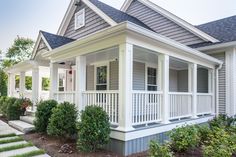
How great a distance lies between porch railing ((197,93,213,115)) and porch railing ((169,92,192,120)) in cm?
75

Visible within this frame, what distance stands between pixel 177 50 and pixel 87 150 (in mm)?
4430

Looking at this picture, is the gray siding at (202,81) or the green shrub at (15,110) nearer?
the green shrub at (15,110)

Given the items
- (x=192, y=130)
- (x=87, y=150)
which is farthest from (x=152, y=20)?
(x=87, y=150)

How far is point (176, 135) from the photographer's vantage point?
212 inches

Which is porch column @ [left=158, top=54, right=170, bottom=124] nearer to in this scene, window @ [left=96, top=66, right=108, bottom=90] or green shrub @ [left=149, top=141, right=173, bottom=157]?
green shrub @ [left=149, top=141, right=173, bottom=157]

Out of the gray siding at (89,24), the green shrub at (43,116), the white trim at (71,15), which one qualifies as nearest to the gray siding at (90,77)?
the gray siding at (89,24)

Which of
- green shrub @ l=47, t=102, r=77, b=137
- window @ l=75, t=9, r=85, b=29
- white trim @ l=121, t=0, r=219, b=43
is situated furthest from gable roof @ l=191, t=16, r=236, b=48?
green shrub @ l=47, t=102, r=77, b=137

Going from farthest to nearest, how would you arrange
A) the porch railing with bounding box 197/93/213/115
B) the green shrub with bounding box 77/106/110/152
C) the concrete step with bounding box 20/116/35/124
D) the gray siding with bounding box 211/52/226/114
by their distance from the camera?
the gray siding with bounding box 211/52/226/114
the concrete step with bounding box 20/116/35/124
the porch railing with bounding box 197/93/213/115
the green shrub with bounding box 77/106/110/152

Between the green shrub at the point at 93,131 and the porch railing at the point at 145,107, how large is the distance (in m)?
0.84

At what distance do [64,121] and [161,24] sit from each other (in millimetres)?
8423

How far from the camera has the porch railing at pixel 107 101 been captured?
5.78m

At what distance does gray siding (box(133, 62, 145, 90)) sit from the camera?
9867 mm

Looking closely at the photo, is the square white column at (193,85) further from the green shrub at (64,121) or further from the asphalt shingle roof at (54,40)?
the asphalt shingle roof at (54,40)

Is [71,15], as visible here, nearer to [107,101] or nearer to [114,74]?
[114,74]
